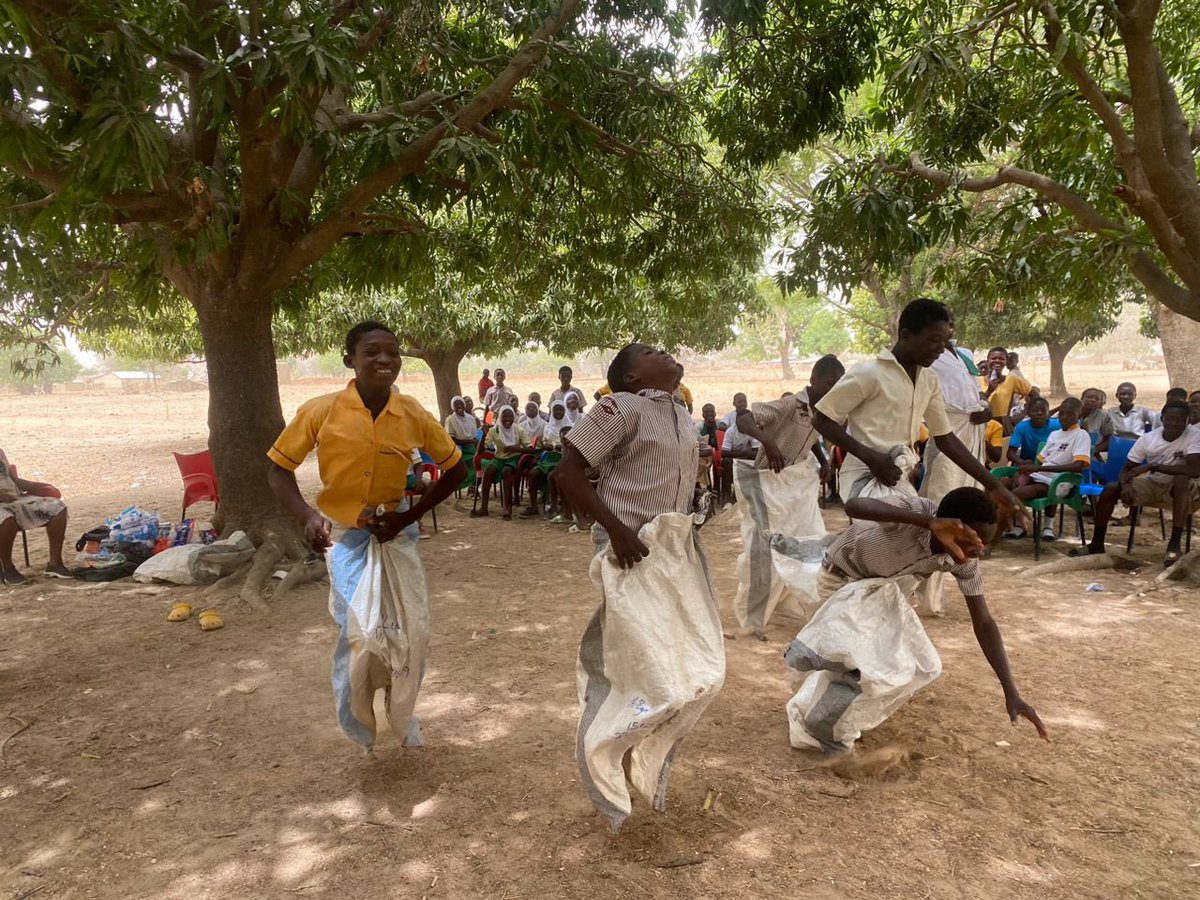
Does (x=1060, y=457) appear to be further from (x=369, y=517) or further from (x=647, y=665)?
(x=369, y=517)

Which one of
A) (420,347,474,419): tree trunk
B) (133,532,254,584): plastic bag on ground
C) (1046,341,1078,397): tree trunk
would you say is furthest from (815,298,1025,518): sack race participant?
(1046,341,1078,397): tree trunk

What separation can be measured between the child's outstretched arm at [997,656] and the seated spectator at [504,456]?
22.9 feet

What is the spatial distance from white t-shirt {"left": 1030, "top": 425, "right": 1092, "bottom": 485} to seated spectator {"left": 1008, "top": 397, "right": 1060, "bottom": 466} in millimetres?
484

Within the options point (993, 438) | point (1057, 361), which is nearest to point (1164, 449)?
point (993, 438)

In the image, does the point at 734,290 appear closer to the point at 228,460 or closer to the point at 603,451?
the point at 228,460

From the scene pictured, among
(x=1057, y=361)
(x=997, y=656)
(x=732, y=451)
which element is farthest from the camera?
(x=1057, y=361)

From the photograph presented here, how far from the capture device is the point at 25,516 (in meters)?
6.78

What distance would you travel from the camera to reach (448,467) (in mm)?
3373

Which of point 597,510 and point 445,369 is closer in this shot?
point 597,510

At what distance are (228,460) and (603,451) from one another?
5198 mm

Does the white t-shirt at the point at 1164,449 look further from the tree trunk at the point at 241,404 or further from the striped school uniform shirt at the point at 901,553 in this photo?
the tree trunk at the point at 241,404

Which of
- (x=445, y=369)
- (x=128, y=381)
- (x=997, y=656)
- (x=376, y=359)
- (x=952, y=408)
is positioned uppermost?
(x=445, y=369)

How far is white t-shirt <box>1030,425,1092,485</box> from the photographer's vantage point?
23.3ft

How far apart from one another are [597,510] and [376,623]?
1048 mm
